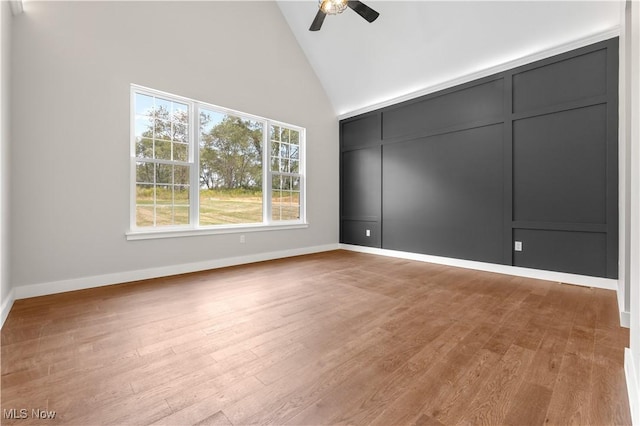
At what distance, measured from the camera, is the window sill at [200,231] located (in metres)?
3.39

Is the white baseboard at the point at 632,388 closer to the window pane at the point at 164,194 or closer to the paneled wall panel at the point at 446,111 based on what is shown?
the paneled wall panel at the point at 446,111

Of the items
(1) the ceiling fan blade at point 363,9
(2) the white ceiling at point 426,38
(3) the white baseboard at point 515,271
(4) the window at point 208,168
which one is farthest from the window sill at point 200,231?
(1) the ceiling fan blade at point 363,9

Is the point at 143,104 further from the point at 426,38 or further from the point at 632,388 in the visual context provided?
the point at 632,388

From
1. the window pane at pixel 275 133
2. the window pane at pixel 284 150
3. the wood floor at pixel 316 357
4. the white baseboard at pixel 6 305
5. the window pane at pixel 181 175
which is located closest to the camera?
the wood floor at pixel 316 357

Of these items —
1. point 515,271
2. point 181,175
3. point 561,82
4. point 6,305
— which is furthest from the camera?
point 181,175

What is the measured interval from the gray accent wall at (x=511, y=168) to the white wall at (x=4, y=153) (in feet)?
15.5

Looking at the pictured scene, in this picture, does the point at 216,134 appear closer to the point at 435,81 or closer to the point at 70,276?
the point at 70,276

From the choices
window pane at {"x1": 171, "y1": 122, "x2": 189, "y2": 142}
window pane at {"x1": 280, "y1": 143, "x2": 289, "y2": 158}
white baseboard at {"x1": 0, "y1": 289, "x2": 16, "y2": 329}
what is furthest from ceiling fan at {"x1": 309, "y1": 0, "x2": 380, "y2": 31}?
white baseboard at {"x1": 0, "y1": 289, "x2": 16, "y2": 329}

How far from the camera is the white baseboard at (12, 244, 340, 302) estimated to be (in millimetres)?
2760

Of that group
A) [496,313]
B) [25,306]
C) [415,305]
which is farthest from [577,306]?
[25,306]

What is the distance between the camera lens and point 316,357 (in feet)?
5.51

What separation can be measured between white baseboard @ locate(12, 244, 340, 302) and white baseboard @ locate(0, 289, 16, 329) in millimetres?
87
